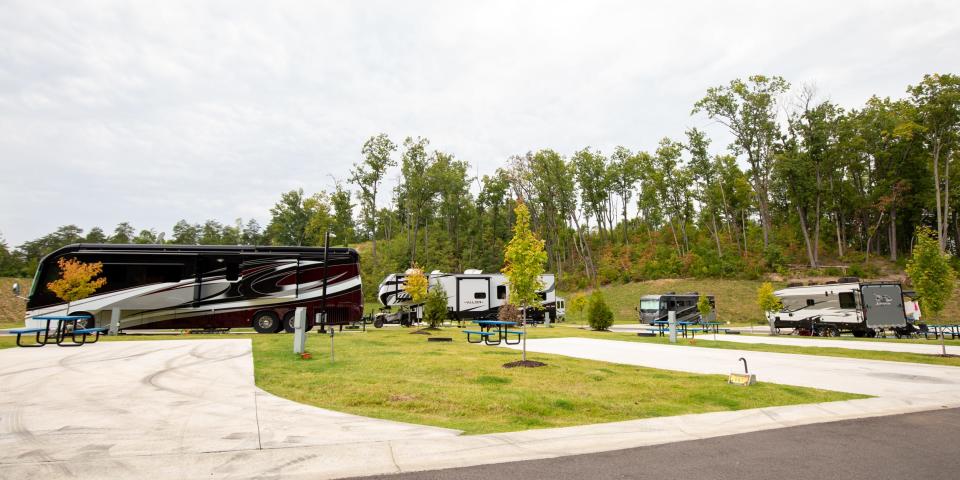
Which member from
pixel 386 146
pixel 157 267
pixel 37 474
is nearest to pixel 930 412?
pixel 37 474

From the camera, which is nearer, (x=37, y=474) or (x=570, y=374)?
(x=37, y=474)

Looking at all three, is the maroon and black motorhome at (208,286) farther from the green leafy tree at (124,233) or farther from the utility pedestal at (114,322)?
the green leafy tree at (124,233)

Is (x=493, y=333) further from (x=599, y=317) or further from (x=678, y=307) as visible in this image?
(x=678, y=307)

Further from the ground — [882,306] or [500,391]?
[882,306]

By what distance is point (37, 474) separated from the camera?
405 centimetres

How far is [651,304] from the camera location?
114 feet

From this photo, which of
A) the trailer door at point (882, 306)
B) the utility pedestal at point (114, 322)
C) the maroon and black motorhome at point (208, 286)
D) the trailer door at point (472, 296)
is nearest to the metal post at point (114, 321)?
the utility pedestal at point (114, 322)

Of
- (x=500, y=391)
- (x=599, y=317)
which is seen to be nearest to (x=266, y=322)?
(x=500, y=391)

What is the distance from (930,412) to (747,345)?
460 inches

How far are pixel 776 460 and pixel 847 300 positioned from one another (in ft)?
83.0

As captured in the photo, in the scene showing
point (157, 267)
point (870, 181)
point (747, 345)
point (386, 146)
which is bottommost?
point (747, 345)

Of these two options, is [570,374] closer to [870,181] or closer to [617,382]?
[617,382]

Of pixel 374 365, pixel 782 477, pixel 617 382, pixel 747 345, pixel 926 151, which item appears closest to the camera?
pixel 782 477

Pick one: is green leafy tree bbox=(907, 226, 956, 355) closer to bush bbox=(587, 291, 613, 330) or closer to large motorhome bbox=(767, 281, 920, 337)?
large motorhome bbox=(767, 281, 920, 337)
